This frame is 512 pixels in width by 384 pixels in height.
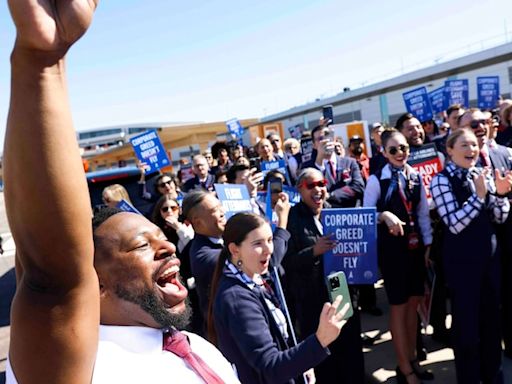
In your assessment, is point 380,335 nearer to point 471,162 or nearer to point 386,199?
point 386,199

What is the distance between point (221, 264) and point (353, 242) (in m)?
1.24

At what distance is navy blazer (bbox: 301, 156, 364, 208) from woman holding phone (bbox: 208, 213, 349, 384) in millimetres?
2268

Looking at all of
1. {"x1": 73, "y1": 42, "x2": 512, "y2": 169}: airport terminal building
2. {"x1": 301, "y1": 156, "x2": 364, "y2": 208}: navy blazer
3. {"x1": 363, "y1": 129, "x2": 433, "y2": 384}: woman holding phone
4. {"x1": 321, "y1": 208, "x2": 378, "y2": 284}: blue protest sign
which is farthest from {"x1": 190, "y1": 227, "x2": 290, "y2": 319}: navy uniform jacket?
{"x1": 73, "y1": 42, "x2": 512, "y2": 169}: airport terminal building

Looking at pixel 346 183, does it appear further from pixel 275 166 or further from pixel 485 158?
pixel 275 166

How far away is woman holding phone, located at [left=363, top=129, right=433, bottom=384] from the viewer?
3.54 m

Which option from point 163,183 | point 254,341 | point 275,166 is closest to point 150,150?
point 163,183

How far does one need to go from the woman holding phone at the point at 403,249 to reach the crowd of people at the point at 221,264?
1 centimetres

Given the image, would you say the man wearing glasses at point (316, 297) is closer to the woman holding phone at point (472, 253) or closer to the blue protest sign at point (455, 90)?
the woman holding phone at point (472, 253)

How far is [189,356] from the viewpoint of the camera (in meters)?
1.36

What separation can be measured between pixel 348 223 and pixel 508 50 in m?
25.5

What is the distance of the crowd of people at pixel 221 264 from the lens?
682 mm

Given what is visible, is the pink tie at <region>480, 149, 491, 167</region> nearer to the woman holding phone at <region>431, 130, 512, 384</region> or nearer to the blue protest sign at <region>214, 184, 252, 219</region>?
the woman holding phone at <region>431, 130, 512, 384</region>

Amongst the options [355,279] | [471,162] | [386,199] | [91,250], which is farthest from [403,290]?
[91,250]

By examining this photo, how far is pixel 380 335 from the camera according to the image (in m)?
4.63
